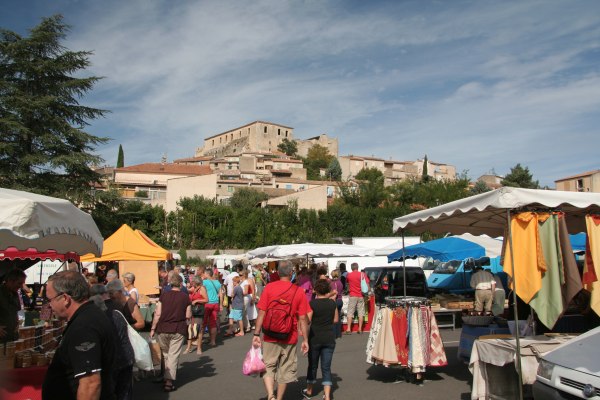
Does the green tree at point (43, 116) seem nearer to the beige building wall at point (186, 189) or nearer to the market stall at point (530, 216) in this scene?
the market stall at point (530, 216)

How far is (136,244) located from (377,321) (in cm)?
899

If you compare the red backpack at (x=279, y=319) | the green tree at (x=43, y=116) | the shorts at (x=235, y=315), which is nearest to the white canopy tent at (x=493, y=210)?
the red backpack at (x=279, y=319)

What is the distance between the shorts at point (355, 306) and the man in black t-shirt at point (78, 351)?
10862 millimetres

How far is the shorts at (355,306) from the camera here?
14.0m

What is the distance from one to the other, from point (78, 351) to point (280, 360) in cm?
366

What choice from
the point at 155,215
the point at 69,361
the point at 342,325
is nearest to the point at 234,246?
the point at 155,215

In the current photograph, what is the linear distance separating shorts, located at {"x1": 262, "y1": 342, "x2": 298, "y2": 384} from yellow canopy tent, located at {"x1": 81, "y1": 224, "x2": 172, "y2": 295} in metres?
8.96

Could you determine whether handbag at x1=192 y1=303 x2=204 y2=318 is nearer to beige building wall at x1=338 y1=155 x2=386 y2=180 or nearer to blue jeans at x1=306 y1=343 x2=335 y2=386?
blue jeans at x1=306 y1=343 x2=335 y2=386

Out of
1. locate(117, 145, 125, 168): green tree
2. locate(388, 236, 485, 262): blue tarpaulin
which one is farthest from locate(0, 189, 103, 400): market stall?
locate(117, 145, 125, 168): green tree

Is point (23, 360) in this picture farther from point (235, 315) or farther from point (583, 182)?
point (583, 182)

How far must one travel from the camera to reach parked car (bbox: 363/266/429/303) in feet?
52.8

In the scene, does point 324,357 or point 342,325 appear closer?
point 324,357

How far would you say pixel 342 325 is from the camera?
14773mm

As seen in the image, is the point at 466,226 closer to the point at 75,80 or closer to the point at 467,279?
the point at 467,279
